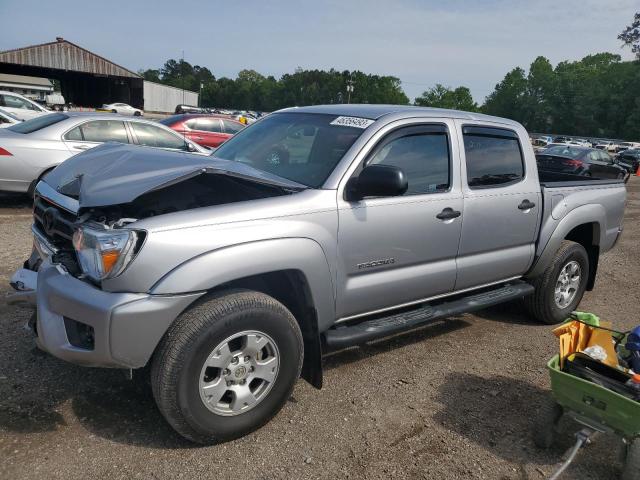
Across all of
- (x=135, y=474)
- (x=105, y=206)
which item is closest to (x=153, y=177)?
(x=105, y=206)

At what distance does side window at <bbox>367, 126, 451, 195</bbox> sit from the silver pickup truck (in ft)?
0.04

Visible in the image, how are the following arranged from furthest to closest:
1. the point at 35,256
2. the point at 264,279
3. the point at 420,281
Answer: the point at 420,281 → the point at 35,256 → the point at 264,279

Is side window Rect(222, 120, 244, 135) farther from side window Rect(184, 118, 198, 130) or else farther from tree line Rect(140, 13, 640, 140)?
tree line Rect(140, 13, 640, 140)

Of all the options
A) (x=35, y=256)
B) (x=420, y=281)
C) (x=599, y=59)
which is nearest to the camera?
(x=35, y=256)

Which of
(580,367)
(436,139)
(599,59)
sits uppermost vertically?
(599,59)

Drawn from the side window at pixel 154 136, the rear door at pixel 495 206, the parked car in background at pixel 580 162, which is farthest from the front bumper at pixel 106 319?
the parked car in background at pixel 580 162

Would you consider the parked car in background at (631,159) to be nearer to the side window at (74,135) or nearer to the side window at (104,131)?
the side window at (104,131)

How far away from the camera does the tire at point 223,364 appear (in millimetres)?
2619

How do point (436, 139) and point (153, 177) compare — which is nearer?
point (153, 177)

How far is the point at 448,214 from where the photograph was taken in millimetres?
3779

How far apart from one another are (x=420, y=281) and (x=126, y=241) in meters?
2.07

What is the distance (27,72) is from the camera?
50562 millimetres

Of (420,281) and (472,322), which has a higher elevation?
(420,281)

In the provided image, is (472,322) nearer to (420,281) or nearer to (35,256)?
(420,281)
